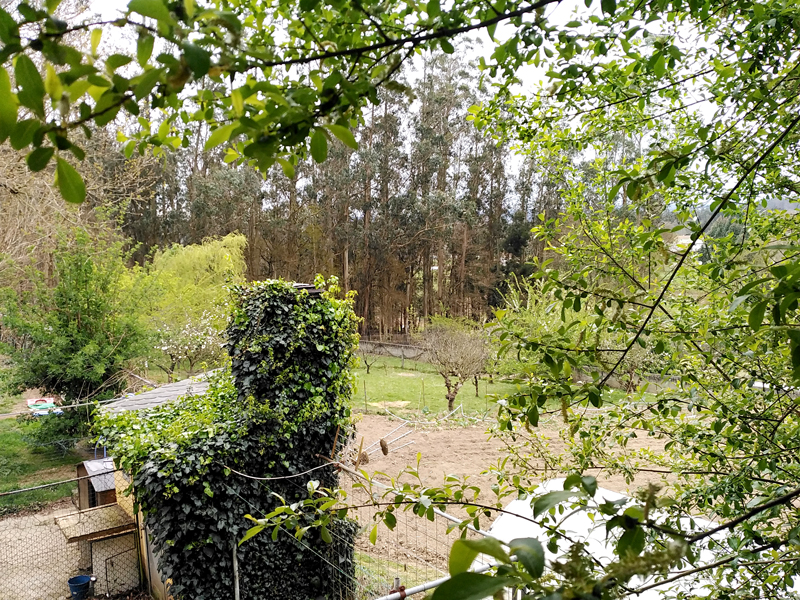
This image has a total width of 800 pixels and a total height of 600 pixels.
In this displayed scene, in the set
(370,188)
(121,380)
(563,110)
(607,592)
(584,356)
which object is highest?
(370,188)

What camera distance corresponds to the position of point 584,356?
140 cm

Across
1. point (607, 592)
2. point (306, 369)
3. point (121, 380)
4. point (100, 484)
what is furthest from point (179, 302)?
point (607, 592)

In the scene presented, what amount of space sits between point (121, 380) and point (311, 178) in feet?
64.8

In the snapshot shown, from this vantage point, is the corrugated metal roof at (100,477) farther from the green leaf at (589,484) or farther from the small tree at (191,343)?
the green leaf at (589,484)

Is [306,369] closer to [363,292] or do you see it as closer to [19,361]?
[19,361]

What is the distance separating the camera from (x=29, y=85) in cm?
44

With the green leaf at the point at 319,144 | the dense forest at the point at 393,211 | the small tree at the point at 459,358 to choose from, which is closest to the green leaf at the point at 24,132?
the green leaf at the point at 319,144

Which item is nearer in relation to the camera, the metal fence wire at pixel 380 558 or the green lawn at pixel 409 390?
the metal fence wire at pixel 380 558

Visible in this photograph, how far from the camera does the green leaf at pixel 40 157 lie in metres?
0.49

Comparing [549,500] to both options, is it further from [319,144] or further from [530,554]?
[319,144]

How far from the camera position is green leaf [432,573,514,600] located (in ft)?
1.30

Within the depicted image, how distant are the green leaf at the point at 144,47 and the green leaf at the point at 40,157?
0.12 m

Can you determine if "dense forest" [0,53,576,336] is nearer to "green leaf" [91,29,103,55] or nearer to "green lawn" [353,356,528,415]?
"green lawn" [353,356,528,415]

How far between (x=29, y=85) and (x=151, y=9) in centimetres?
12
